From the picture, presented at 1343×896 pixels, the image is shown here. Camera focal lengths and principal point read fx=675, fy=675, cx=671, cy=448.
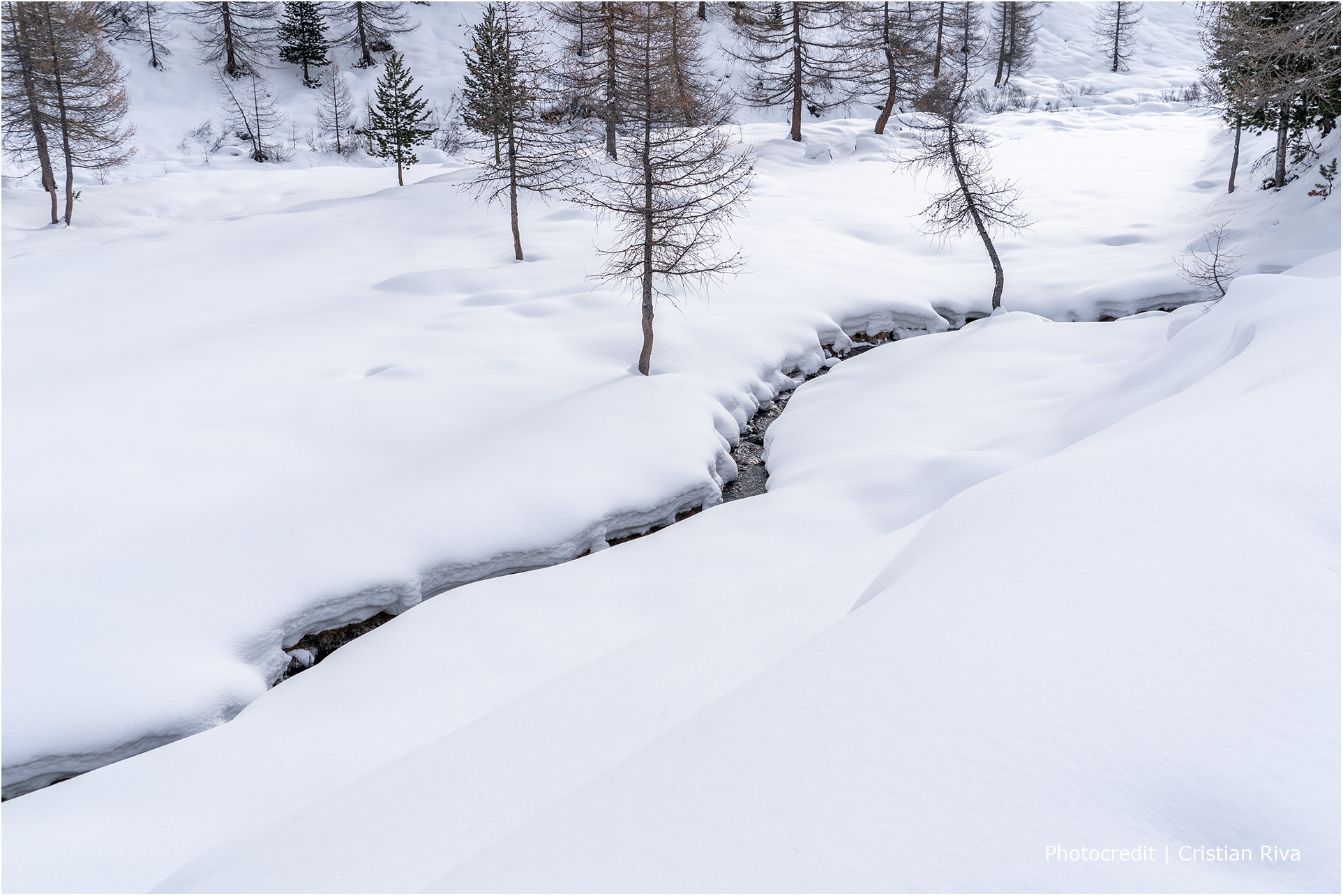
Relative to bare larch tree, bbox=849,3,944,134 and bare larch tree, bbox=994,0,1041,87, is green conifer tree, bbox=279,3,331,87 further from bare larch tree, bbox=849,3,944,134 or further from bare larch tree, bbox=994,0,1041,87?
bare larch tree, bbox=994,0,1041,87

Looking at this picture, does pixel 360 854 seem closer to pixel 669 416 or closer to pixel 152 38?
pixel 669 416

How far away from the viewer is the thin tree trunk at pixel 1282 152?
15.4 m

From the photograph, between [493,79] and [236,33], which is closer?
[493,79]

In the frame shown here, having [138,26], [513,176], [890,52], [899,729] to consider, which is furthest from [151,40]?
[899,729]

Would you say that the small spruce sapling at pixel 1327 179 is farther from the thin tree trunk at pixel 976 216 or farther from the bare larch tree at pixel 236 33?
the bare larch tree at pixel 236 33

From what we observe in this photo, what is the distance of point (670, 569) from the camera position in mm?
7707

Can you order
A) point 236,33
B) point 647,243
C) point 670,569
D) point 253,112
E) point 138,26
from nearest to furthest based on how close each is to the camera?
point 670,569
point 647,243
point 253,112
point 138,26
point 236,33

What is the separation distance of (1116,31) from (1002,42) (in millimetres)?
11130

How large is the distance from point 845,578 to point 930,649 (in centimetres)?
224

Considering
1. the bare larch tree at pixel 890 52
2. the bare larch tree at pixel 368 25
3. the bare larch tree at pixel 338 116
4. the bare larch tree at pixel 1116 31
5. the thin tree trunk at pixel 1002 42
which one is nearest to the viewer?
the bare larch tree at pixel 890 52

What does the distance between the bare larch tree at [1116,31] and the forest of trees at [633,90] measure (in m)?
0.19

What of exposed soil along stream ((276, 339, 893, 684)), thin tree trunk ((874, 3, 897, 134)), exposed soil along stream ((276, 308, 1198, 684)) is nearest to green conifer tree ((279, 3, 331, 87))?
thin tree trunk ((874, 3, 897, 134))

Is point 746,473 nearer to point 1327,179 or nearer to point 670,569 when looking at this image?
point 670,569

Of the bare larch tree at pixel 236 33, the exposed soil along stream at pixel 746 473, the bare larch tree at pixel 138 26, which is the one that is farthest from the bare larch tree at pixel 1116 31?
the bare larch tree at pixel 138 26
